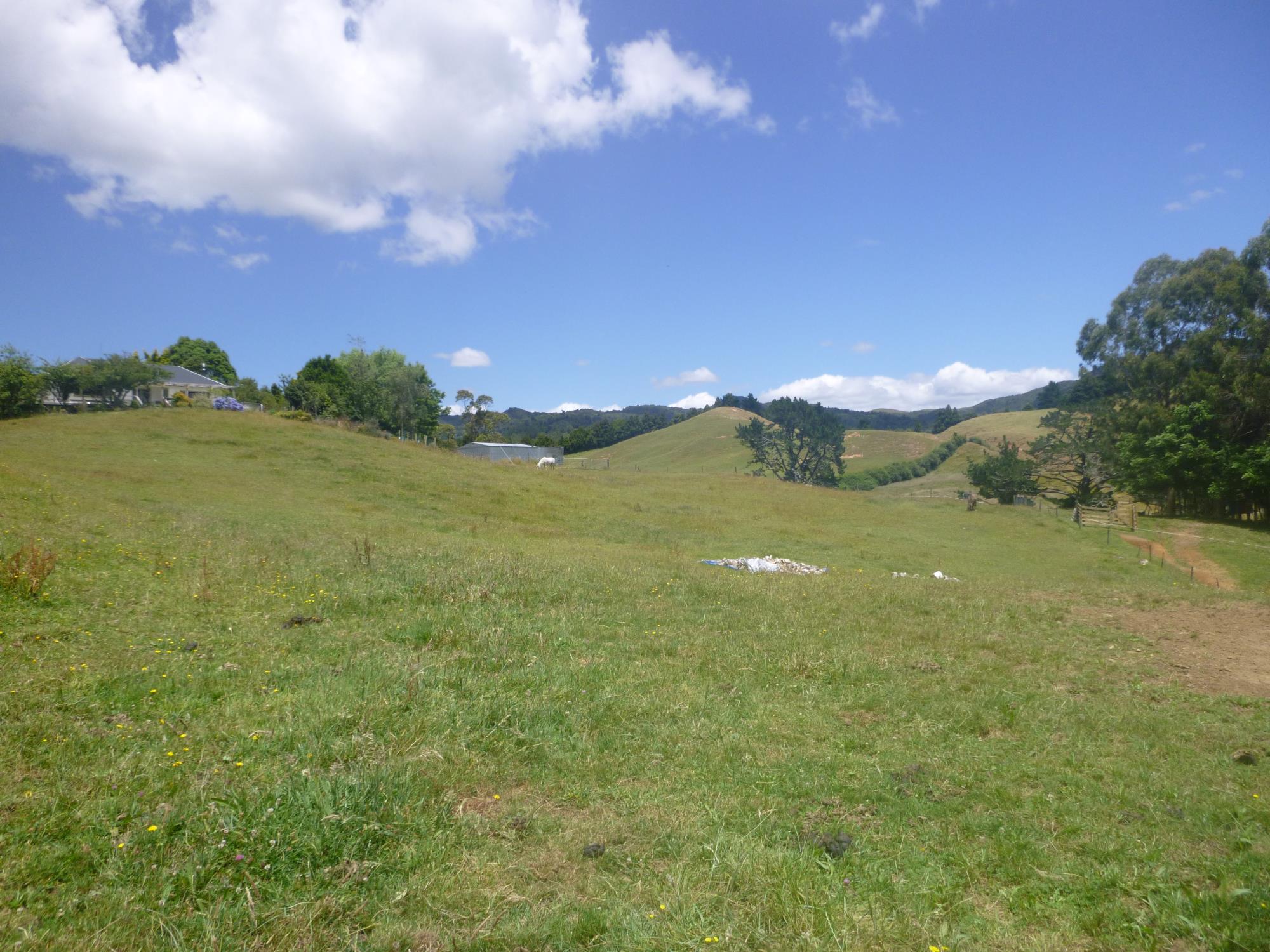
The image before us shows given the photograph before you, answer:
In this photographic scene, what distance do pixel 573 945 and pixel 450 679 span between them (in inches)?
Answer: 162

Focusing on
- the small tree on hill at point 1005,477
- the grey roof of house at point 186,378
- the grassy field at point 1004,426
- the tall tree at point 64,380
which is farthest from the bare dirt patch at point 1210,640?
the grassy field at point 1004,426

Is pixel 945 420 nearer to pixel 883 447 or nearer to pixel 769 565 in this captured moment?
pixel 883 447

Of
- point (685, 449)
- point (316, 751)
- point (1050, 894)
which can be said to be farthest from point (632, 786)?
point (685, 449)

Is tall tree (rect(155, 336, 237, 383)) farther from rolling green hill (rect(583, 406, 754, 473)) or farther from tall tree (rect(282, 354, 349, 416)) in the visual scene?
rolling green hill (rect(583, 406, 754, 473))

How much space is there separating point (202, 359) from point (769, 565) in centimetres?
11174

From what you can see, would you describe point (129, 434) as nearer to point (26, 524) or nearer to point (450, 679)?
point (26, 524)

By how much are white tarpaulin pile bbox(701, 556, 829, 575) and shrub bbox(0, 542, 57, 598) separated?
1461cm

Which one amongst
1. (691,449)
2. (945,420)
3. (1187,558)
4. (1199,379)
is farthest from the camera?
(945,420)

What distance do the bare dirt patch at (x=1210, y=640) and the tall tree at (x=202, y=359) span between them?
11549 cm

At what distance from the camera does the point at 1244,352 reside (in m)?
40.2

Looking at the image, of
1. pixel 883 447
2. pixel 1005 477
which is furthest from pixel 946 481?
pixel 883 447

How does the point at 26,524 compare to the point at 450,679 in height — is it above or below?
above

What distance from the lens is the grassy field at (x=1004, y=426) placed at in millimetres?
112400

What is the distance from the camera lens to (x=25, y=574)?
8.35m
